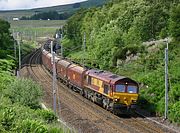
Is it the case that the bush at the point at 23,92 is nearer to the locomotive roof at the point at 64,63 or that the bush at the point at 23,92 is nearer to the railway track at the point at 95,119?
the railway track at the point at 95,119

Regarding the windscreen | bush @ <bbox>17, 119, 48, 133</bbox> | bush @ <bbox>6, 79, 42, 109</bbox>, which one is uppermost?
bush @ <bbox>17, 119, 48, 133</bbox>

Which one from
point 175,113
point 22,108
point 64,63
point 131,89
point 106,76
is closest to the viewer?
point 22,108

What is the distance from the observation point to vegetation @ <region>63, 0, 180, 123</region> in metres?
43.3

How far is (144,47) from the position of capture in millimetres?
59281

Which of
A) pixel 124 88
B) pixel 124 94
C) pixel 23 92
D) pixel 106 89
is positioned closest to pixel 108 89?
pixel 106 89

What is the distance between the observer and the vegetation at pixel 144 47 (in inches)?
1703

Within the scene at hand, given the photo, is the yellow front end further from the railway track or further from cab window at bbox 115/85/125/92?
the railway track

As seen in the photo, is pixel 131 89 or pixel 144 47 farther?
pixel 144 47

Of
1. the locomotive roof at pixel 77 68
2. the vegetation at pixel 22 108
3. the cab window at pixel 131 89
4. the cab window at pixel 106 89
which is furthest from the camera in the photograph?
the locomotive roof at pixel 77 68

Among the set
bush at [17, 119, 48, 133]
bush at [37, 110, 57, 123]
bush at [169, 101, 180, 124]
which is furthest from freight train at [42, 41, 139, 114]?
bush at [17, 119, 48, 133]

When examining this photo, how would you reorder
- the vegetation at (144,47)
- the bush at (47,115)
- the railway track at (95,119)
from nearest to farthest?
the bush at (47,115), the railway track at (95,119), the vegetation at (144,47)

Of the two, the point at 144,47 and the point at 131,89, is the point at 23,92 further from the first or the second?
the point at 144,47

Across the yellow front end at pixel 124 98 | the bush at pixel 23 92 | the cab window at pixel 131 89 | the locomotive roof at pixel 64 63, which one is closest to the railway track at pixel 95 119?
the yellow front end at pixel 124 98

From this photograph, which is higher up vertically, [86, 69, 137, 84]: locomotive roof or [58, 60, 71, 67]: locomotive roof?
[86, 69, 137, 84]: locomotive roof
